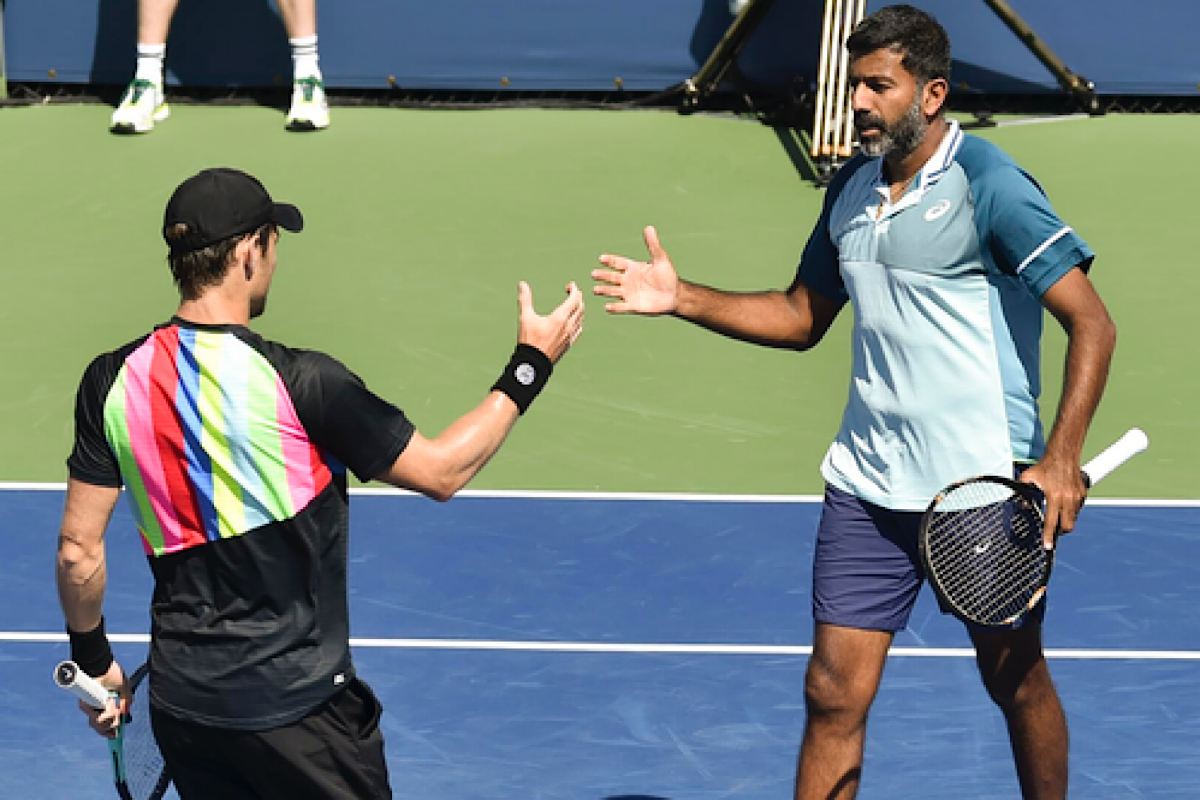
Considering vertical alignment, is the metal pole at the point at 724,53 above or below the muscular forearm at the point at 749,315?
below

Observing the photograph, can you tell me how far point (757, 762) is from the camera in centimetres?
543

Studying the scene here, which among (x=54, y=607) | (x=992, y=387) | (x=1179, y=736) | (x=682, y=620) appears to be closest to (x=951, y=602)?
(x=992, y=387)

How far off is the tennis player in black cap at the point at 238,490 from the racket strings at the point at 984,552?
1236 millimetres

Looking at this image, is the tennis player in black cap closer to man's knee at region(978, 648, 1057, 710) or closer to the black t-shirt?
the black t-shirt

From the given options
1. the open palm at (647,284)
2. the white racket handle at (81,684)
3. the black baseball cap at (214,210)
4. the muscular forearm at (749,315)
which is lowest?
the white racket handle at (81,684)

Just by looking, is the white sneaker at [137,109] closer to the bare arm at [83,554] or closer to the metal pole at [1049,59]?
the metal pole at [1049,59]

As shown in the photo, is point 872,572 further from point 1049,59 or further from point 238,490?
point 1049,59

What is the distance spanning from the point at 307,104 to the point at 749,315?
21.1 ft

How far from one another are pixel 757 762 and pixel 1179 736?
134cm

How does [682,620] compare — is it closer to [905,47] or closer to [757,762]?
[757,762]

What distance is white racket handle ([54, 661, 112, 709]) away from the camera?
3586 millimetres

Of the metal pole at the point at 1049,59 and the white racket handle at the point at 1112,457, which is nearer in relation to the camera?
the white racket handle at the point at 1112,457

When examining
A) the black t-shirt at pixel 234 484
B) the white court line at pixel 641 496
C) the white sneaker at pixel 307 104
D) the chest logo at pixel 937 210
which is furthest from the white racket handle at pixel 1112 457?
the white sneaker at pixel 307 104

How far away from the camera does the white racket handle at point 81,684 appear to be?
141 inches
